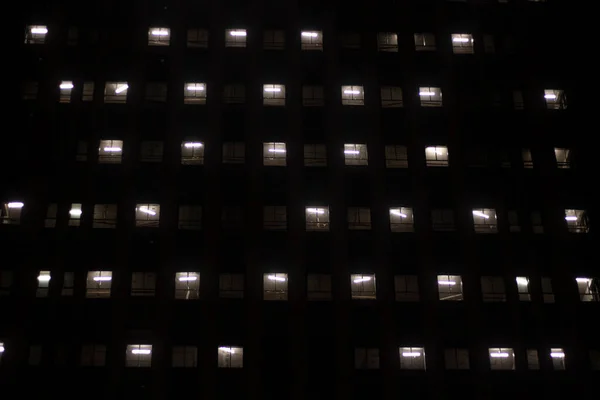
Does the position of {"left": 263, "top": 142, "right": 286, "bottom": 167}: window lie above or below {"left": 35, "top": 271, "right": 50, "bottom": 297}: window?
above

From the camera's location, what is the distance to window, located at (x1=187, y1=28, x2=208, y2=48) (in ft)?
153

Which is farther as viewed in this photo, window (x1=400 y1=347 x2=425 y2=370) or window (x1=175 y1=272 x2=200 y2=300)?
window (x1=175 y1=272 x2=200 y2=300)

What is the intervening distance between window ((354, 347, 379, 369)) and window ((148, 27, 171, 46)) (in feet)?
87.9

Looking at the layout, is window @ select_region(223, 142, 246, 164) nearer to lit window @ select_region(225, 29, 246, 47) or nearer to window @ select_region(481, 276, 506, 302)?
lit window @ select_region(225, 29, 246, 47)

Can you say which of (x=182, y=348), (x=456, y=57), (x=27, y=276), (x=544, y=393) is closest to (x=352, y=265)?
(x=182, y=348)

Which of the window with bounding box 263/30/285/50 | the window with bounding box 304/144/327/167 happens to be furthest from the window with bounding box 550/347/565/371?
the window with bounding box 263/30/285/50

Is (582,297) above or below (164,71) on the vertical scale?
below

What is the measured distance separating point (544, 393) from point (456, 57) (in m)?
25.1

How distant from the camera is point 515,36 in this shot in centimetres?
4853

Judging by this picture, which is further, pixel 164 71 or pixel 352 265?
pixel 164 71

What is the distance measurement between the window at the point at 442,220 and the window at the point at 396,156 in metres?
4.10

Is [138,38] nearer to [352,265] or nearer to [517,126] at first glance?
[352,265]

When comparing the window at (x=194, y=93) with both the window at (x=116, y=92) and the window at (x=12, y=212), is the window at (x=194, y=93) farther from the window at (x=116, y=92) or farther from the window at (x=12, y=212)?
the window at (x=12, y=212)

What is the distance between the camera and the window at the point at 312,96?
45.3 meters
